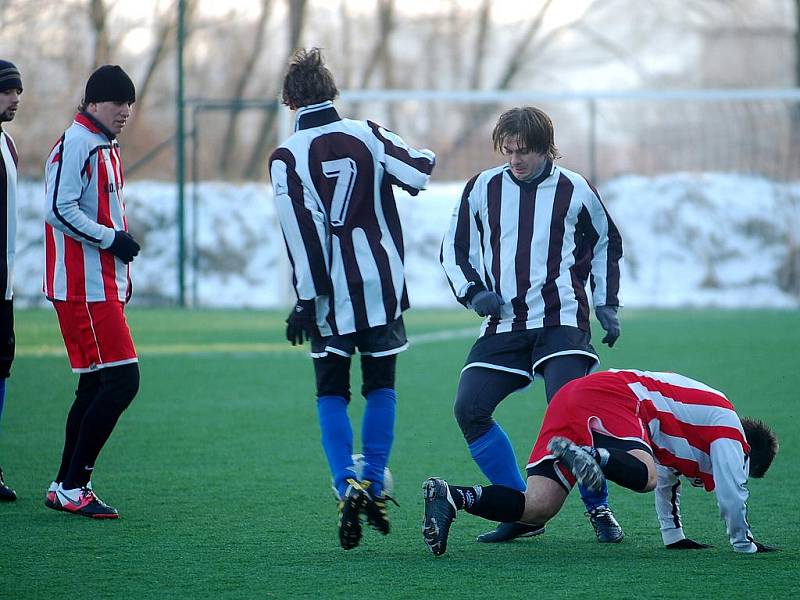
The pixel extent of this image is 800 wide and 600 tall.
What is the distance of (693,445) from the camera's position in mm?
4133

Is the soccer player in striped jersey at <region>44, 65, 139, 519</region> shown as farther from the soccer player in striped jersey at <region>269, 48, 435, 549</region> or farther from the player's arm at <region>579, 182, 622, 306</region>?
the player's arm at <region>579, 182, 622, 306</region>

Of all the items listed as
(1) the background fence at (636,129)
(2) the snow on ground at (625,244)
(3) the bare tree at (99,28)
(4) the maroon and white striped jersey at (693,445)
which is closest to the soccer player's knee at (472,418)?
(4) the maroon and white striped jersey at (693,445)

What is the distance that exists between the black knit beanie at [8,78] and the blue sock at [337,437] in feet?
5.91

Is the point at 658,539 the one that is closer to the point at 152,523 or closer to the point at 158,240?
the point at 152,523

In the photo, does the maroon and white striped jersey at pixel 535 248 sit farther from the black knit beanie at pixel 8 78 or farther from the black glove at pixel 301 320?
the black knit beanie at pixel 8 78

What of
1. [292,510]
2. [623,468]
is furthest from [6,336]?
[623,468]

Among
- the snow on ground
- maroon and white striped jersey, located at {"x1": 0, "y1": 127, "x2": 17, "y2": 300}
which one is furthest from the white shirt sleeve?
the snow on ground

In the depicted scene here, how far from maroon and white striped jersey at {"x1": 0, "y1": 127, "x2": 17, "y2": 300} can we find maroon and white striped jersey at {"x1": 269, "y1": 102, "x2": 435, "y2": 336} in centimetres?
135

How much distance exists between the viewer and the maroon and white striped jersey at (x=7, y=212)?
5133mm

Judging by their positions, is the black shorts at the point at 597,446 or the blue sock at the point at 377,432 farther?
the blue sock at the point at 377,432

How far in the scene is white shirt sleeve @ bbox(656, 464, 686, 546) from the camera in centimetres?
421

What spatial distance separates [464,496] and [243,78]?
22323 mm

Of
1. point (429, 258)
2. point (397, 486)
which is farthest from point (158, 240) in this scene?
point (397, 486)

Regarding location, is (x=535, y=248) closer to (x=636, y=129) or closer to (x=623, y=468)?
(x=623, y=468)
